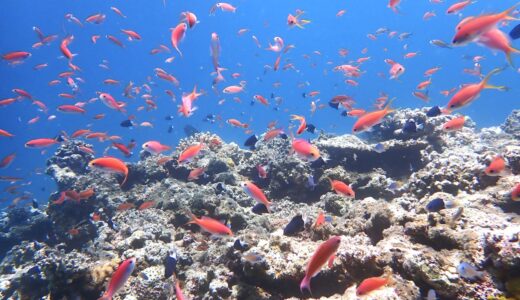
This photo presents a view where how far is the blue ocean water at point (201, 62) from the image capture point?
7806 centimetres

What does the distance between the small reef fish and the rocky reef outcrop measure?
13 cm

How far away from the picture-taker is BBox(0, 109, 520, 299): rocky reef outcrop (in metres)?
4.56

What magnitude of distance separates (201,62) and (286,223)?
11459 cm

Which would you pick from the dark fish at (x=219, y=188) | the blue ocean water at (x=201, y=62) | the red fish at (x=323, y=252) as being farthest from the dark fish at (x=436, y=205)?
the blue ocean water at (x=201, y=62)

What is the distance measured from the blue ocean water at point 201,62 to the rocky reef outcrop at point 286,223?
50.8 metres

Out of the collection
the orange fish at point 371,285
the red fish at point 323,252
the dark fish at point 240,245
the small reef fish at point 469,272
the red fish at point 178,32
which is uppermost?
the red fish at point 178,32

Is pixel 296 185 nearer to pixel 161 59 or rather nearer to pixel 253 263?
pixel 253 263

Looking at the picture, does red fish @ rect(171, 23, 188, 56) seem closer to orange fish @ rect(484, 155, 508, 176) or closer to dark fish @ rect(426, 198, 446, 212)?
dark fish @ rect(426, 198, 446, 212)

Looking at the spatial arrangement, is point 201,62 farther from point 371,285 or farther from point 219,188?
point 371,285

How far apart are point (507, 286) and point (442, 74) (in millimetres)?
131631

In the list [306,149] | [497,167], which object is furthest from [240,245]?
[497,167]

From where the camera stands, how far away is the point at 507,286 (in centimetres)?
393

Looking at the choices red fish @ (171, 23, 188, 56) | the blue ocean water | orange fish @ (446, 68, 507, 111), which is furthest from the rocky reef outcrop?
the blue ocean water

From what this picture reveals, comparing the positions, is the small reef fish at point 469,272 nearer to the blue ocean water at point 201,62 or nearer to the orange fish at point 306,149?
the orange fish at point 306,149
